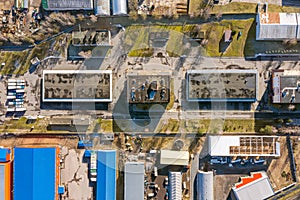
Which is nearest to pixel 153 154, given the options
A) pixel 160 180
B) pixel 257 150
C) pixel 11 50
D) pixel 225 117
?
pixel 160 180

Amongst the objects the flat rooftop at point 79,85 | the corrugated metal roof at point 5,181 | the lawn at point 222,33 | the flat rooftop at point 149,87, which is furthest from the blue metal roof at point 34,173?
the lawn at point 222,33

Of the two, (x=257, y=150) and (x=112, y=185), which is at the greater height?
(x=257, y=150)

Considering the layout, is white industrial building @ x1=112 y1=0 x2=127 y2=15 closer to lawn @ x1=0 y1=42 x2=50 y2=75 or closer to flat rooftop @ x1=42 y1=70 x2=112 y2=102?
flat rooftop @ x1=42 y1=70 x2=112 y2=102

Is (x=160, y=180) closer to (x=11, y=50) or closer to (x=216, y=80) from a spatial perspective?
(x=216, y=80)

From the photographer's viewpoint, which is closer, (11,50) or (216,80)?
(216,80)

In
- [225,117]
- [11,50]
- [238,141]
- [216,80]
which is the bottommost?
[238,141]

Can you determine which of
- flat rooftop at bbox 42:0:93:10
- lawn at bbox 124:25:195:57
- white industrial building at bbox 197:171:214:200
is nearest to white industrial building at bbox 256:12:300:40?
lawn at bbox 124:25:195:57
